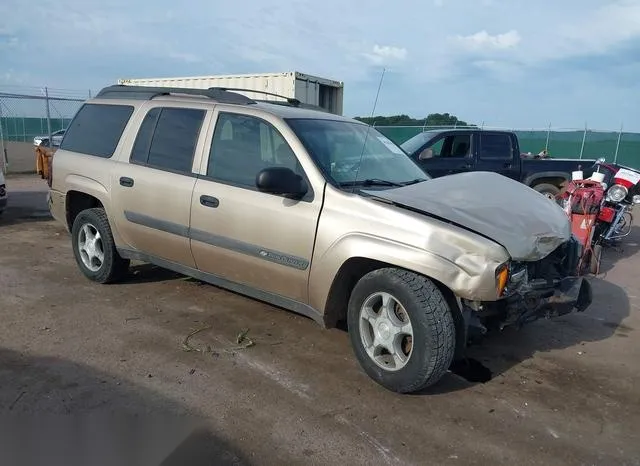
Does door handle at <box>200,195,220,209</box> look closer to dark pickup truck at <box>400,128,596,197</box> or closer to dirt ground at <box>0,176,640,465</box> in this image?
dirt ground at <box>0,176,640,465</box>

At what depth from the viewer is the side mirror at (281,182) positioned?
3.81 m

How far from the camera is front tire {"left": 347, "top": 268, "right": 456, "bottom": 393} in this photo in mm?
3426

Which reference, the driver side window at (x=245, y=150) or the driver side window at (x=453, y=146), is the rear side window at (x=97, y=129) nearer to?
the driver side window at (x=245, y=150)

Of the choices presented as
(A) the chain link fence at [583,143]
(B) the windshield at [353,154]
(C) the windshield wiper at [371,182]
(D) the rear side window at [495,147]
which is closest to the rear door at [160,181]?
(B) the windshield at [353,154]

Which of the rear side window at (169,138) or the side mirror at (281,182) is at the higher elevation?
the rear side window at (169,138)

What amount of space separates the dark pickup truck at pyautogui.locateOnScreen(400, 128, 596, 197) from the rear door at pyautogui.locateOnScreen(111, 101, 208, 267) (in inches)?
221

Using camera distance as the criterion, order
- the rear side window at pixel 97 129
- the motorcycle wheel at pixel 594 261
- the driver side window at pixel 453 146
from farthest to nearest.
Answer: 1. the driver side window at pixel 453 146
2. the motorcycle wheel at pixel 594 261
3. the rear side window at pixel 97 129

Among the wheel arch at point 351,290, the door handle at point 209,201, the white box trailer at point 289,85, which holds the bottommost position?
the wheel arch at point 351,290

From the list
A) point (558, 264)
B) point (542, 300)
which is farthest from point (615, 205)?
point (542, 300)

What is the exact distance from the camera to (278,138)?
4.25 metres

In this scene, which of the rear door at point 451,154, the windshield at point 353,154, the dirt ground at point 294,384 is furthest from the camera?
the rear door at point 451,154

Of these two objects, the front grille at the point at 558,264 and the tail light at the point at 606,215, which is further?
the tail light at the point at 606,215

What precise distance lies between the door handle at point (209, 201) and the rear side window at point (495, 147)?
722 centimetres

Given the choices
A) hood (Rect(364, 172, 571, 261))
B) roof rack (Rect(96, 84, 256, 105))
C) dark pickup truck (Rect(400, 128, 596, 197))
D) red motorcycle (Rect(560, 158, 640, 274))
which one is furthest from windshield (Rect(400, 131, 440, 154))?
hood (Rect(364, 172, 571, 261))
